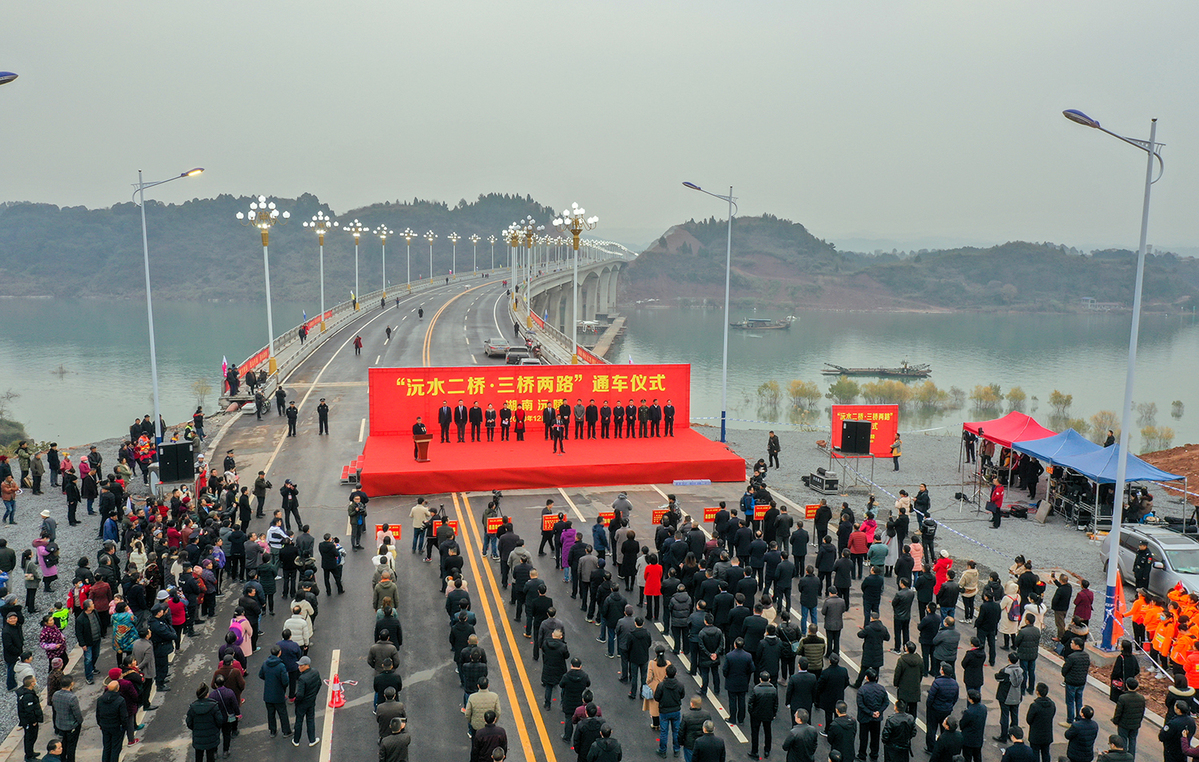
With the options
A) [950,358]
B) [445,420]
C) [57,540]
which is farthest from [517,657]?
[950,358]

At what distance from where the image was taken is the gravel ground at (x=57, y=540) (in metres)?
14.2

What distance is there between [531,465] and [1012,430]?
666 inches

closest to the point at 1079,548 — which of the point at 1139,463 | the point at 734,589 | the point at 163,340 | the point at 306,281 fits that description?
the point at 1139,463

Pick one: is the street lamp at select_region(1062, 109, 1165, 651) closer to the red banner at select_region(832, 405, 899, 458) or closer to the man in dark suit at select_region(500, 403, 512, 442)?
the red banner at select_region(832, 405, 899, 458)

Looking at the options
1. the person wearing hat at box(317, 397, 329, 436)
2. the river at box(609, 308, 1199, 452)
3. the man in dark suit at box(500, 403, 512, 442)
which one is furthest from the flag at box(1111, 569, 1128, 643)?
the river at box(609, 308, 1199, 452)

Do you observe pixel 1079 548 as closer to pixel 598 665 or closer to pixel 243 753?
pixel 598 665

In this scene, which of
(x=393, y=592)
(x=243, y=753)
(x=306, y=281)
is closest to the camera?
(x=243, y=753)

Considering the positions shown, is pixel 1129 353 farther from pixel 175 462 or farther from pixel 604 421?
pixel 175 462

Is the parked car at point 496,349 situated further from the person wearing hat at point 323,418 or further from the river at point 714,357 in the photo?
the person wearing hat at point 323,418

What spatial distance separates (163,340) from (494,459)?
107895 millimetres

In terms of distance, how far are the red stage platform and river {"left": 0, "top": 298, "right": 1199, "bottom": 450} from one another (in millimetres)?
17900

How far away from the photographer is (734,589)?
1468cm

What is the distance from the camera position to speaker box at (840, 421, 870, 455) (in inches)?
1016

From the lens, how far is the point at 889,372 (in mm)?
100500
